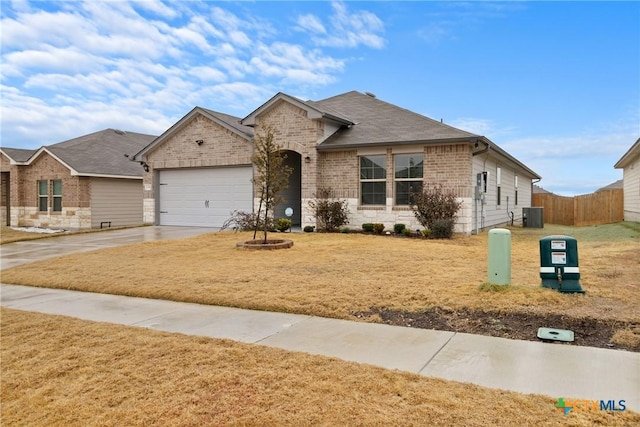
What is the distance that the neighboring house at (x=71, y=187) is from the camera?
22000mm

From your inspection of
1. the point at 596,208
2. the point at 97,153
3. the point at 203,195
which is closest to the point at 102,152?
the point at 97,153

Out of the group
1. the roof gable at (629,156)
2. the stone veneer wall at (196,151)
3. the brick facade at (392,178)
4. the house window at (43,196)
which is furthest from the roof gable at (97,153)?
the roof gable at (629,156)

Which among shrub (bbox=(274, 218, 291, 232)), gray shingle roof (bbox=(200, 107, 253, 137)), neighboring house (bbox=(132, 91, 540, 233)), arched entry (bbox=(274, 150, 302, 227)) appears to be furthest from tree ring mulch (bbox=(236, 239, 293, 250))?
gray shingle roof (bbox=(200, 107, 253, 137))

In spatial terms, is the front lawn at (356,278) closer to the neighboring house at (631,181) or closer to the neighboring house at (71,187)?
the neighboring house at (631,181)

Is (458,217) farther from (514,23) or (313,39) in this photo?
(313,39)

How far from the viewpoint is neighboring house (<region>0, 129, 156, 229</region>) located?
22000 mm

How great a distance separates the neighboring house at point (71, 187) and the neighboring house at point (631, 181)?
2453cm

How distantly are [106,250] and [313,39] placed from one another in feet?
31.1

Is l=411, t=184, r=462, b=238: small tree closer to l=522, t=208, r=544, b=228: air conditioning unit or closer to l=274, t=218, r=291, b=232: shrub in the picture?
l=274, t=218, r=291, b=232: shrub

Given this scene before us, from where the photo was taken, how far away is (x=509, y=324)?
17.4 feet

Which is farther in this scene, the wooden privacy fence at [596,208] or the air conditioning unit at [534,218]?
the wooden privacy fence at [596,208]

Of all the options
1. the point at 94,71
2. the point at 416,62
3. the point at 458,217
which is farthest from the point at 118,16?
the point at 458,217

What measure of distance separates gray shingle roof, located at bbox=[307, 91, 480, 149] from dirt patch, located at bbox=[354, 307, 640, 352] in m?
10.1

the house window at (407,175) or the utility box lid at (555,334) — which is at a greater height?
the house window at (407,175)
